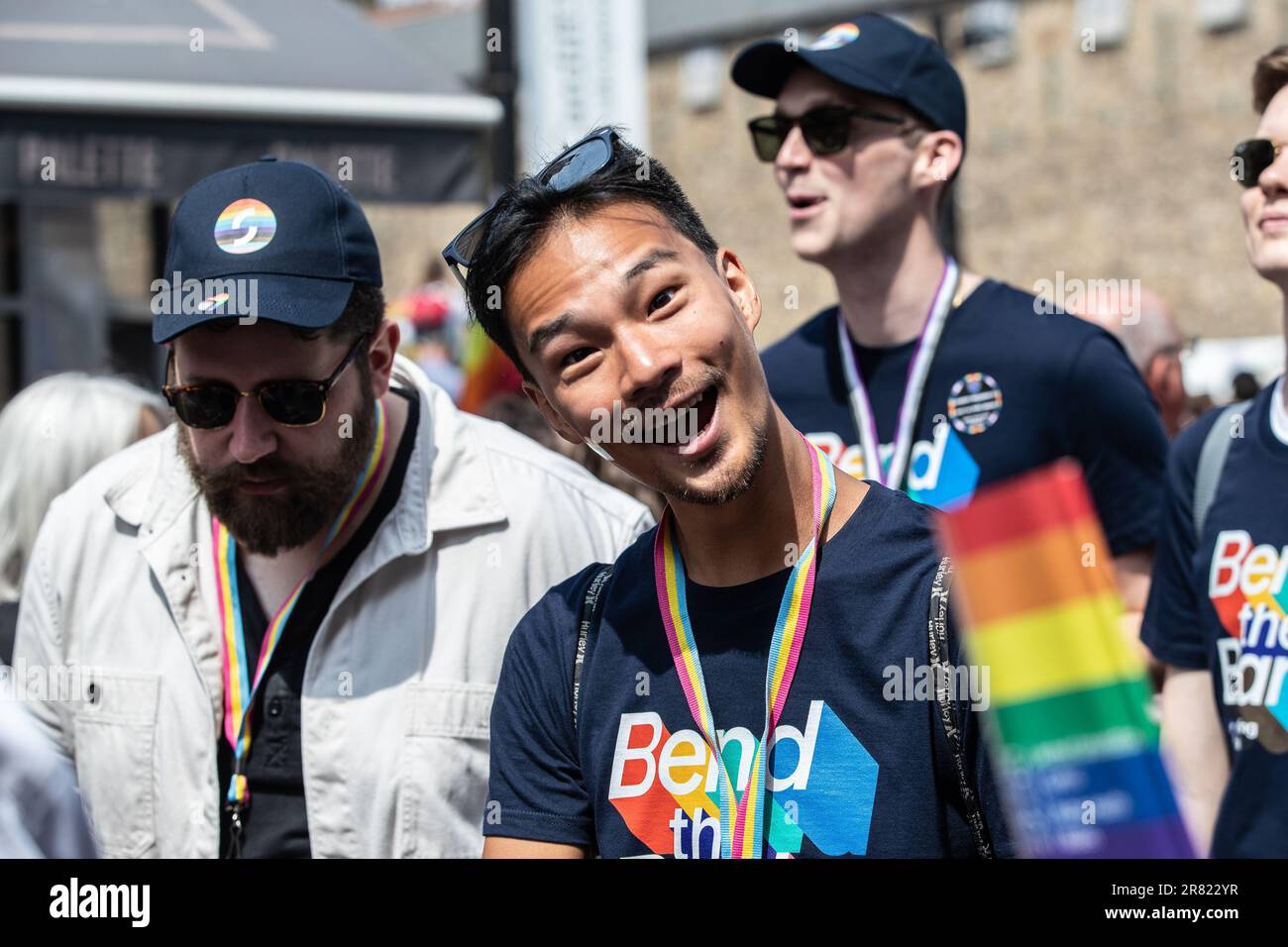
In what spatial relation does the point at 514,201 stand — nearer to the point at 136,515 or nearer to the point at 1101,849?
the point at 136,515

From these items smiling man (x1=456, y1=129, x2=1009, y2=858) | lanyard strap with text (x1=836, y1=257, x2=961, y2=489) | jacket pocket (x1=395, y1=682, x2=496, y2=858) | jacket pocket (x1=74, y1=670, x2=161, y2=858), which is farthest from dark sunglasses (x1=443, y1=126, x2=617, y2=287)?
lanyard strap with text (x1=836, y1=257, x2=961, y2=489)

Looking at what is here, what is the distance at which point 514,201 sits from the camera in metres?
2.38

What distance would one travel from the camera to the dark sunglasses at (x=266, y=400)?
9.41ft

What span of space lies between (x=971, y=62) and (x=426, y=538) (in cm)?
3059

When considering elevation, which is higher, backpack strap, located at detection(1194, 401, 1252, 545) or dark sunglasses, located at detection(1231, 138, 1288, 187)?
dark sunglasses, located at detection(1231, 138, 1288, 187)

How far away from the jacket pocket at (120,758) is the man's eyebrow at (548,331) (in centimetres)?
112

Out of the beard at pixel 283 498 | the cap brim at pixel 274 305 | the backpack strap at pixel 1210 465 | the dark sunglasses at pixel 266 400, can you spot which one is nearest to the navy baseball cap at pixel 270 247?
the cap brim at pixel 274 305

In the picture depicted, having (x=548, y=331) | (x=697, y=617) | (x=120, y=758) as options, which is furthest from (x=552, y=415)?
(x=120, y=758)

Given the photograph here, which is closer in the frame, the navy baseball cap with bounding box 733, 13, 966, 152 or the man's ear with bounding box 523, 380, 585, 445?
the man's ear with bounding box 523, 380, 585, 445

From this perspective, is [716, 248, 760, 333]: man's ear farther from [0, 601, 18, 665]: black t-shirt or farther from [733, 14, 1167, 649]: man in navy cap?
[0, 601, 18, 665]: black t-shirt

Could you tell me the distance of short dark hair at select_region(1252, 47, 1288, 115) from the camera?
127 inches

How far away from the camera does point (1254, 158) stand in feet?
10.3

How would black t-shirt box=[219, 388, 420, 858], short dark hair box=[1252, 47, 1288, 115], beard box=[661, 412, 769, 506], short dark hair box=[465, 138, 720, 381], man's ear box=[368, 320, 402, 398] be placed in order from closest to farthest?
beard box=[661, 412, 769, 506] < short dark hair box=[465, 138, 720, 381] < black t-shirt box=[219, 388, 420, 858] < man's ear box=[368, 320, 402, 398] < short dark hair box=[1252, 47, 1288, 115]
